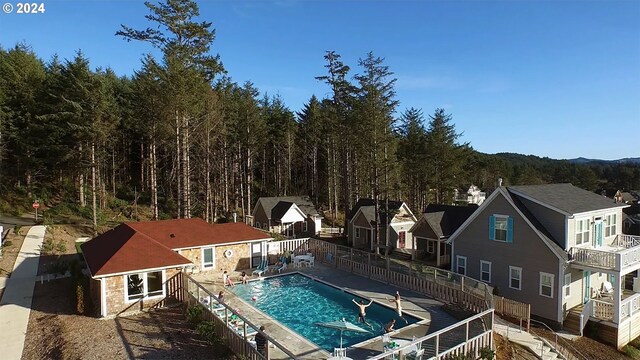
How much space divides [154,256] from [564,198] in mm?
20002

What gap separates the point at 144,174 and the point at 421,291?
39.1 meters

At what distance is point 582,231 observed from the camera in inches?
735

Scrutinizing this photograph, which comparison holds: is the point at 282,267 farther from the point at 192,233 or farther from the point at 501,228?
the point at 501,228

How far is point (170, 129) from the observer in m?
26.8

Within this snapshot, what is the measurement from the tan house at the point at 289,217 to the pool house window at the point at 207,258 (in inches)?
640

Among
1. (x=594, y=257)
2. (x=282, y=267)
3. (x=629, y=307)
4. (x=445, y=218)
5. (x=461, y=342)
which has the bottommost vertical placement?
(x=629, y=307)

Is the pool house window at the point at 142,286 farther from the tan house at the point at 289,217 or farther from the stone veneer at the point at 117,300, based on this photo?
the tan house at the point at 289,217

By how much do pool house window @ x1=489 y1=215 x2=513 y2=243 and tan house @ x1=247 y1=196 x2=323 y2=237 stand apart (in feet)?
67.3

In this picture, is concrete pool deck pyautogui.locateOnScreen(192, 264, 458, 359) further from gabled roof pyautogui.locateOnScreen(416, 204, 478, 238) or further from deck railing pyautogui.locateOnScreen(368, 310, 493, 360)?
gabled roof pyautogui.locateOnScreen(416, 204, 478, 238)

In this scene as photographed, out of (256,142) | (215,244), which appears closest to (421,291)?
(215,244)

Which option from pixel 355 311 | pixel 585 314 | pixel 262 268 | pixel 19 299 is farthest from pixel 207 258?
pixel 585 314

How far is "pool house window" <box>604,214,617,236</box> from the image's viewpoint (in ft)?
67.8

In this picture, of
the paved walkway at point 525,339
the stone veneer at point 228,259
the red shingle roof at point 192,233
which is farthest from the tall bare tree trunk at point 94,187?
the paved walkway at point 525,339

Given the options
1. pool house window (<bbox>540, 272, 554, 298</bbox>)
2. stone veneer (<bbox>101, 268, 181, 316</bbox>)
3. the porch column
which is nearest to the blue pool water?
stone veneer (<bbox>101, 268, 181, 316</bbox>)
